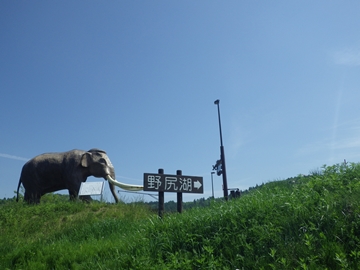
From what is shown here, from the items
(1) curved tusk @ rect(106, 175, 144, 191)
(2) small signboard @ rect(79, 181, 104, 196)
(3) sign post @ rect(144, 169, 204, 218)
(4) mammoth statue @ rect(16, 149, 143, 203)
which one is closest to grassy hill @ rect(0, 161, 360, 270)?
(3) sign post @ rect(144, 169, 204, 218)

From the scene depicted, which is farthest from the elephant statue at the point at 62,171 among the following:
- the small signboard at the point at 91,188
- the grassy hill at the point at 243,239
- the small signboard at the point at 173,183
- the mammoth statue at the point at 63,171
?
the small signboard at the point at 173,183

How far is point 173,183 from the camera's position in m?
8.67

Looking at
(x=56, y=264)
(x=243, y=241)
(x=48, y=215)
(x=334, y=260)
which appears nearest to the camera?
(x=334, y=260)

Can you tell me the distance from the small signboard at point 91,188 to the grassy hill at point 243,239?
180 inches

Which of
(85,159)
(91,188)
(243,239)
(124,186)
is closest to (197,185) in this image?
(243,239)

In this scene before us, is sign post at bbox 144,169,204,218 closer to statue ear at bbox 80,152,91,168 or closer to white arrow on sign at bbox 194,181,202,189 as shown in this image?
white arrow on sign at bbox 194,181,202,189

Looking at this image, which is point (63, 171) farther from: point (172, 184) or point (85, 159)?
point (172, 184)

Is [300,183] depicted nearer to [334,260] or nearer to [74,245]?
[334,260]

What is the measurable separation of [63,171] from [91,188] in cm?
188

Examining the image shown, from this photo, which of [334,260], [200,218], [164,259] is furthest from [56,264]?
[334,260]

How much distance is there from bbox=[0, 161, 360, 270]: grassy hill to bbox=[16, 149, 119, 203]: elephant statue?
19.2ft

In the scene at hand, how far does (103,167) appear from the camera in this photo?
14664 mm

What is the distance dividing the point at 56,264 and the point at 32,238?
11.0 ft

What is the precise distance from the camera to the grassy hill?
441cm
